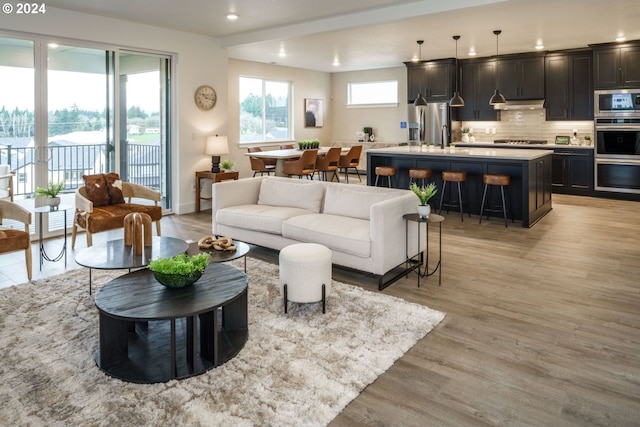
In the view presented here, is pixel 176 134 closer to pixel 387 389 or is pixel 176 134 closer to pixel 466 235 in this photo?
pixel 466 235

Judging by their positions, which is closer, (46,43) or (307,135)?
(46,43)

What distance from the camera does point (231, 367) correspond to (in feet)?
8.85

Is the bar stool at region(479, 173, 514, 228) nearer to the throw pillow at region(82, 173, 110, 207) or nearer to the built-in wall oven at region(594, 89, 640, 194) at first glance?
the built-in wall oven at region(594, 89, 640, 194)

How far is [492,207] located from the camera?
706cm

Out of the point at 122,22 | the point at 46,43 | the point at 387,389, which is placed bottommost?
the point at 387,389

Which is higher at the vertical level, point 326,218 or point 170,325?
point 326,218

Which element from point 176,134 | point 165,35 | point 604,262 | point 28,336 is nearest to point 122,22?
point 165,35

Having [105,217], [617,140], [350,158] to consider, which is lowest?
[105,217]

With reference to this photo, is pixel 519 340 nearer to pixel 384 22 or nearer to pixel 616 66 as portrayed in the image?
pixel 384 22

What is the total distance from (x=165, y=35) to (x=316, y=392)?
6.12 metres

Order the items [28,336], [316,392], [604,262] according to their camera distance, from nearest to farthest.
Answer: [316,392] → [28,336] → [604,262]

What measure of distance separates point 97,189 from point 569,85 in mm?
8475

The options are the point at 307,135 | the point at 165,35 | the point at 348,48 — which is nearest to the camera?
the point at 165,35

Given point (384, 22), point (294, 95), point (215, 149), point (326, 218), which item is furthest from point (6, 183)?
point (294, 95)
